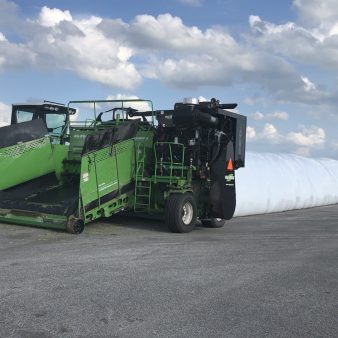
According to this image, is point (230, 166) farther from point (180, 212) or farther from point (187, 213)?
point (180, 212)

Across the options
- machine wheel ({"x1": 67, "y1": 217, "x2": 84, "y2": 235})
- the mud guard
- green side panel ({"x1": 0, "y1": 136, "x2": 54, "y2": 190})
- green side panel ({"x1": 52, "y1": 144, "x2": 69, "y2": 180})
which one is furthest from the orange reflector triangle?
green side panel ({"x1": 0, "y1": 136, "x2": 54, "y2": 190})

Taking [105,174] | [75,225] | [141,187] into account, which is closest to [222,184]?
[141,187]

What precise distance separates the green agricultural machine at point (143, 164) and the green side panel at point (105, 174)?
20mm

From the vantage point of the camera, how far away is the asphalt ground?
15.6 feet

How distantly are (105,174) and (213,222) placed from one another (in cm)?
318

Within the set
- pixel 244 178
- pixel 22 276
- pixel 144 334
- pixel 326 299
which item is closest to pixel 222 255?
pixel 326 299

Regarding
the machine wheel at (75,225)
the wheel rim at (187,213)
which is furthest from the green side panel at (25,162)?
the wheel rim at (187,213)

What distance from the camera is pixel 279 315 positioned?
17.0 feet

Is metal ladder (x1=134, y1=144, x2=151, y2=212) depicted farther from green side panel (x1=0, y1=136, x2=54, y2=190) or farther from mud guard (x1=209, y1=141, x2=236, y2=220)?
green side panel (x1=0, y1=136, x2=54, y2=190)

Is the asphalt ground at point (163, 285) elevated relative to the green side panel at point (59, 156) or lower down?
lower down

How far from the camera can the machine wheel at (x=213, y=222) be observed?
39.1 ft

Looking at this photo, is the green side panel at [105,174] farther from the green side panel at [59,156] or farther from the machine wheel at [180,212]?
the green side panel at [59,156]

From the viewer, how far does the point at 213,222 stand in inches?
471

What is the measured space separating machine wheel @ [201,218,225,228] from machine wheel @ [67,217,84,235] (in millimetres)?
3368
